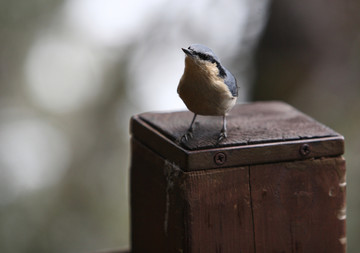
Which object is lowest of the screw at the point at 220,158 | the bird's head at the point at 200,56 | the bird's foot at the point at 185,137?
the screw at the point at 220,158

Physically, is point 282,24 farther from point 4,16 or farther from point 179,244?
point 179,244

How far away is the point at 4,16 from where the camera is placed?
14.7 ft

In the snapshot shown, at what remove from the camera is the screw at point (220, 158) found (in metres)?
1.86

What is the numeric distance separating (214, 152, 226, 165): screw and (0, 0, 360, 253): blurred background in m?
2.32

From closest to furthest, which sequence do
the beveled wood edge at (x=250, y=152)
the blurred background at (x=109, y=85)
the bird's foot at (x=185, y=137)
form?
the beveled wood edge at (x=250, y=152)
the bird's foot at (x=185, y=137)
the blurred background at (x=109, y=85)

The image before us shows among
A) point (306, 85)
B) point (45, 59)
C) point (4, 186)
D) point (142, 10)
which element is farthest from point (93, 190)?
point (306, 85)

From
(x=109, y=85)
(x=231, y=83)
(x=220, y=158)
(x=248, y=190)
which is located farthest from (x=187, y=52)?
(x=109, y=85)

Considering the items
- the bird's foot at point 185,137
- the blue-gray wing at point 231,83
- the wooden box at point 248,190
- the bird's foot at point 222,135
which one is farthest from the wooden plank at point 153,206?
the blue-gray wing at point 231,83

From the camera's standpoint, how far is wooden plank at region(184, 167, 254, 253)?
1844mm

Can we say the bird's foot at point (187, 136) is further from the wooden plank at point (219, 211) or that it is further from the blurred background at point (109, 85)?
the blurred background at point (109, 85)

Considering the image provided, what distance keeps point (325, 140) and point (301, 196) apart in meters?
0.22

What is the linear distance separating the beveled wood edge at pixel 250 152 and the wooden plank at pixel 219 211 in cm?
3

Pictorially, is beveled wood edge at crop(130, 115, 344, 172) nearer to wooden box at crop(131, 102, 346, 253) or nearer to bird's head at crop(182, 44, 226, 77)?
wooden box at crop(131, 102, 346, 253)

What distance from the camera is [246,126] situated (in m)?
2.20
